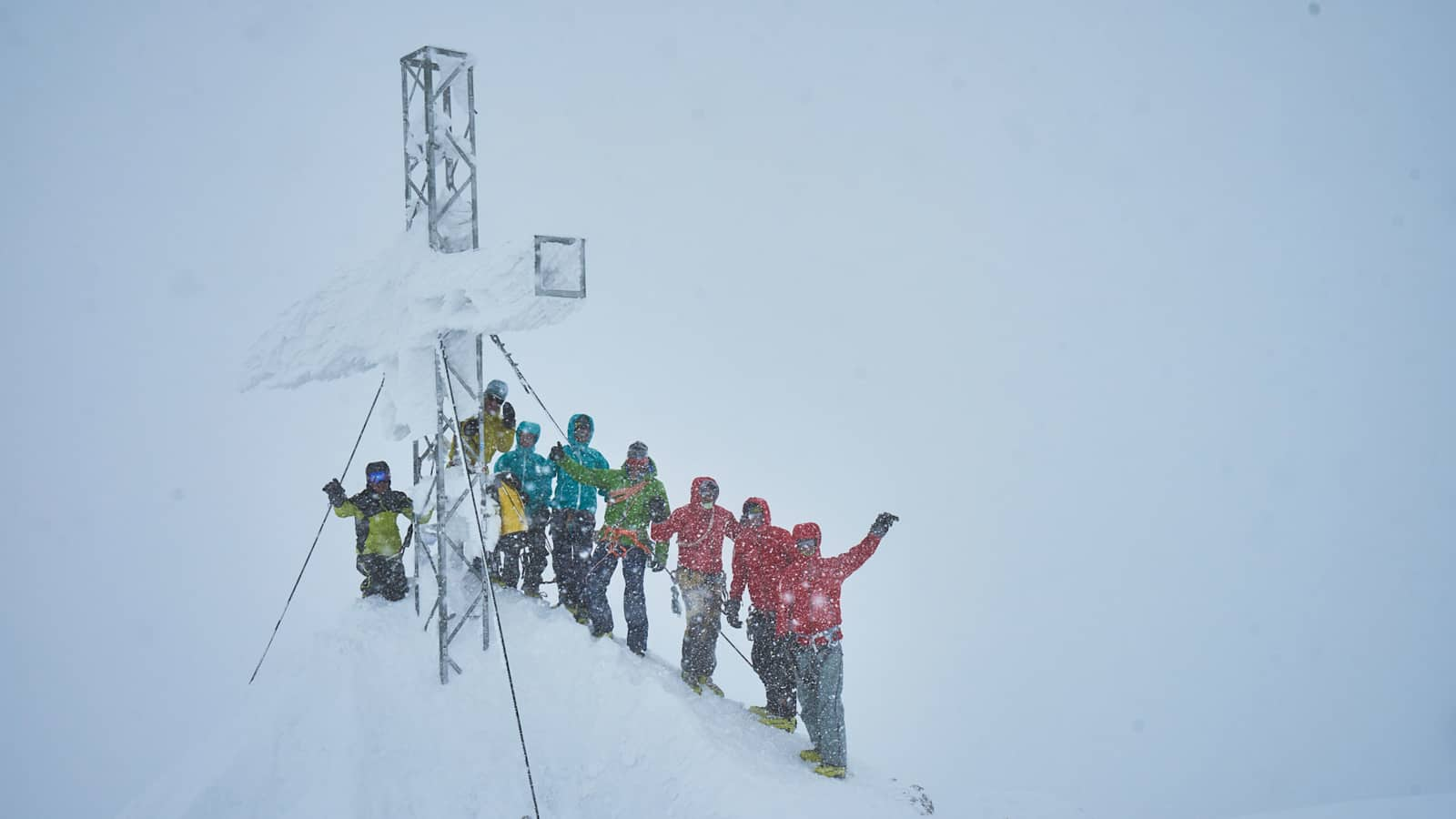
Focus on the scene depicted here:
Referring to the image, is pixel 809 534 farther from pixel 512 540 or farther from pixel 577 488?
pixel 512 540

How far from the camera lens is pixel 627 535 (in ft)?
29.7

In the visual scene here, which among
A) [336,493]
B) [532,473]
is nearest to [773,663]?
[532,473]

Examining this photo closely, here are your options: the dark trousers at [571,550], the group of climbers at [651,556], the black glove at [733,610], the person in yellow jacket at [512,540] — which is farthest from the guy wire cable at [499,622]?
the black glove at [733,610]

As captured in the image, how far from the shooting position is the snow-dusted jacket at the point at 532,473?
31.7 ft

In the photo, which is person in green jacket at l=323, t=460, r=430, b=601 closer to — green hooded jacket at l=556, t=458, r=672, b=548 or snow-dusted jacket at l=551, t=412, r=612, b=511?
snow-dusted jacket at l=551, t=412, r=612, b=511

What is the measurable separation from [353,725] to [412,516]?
2.43m

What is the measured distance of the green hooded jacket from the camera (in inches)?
358

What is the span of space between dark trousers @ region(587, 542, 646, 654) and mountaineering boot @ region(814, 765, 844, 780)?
2306 mm

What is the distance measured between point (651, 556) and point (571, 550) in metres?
0.98

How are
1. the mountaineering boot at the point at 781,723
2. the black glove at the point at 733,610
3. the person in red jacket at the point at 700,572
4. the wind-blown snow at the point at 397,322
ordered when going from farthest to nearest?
the black glove at the point at 733,610 < the person in red jacket at the point at 700,572 < the mountaineering boot at the point at 781,723 < the wind-blown snow at the point at 397,322

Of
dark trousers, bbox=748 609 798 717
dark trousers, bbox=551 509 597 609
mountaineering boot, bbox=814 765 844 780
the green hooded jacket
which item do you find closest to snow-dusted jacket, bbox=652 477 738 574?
the green hooded jacket

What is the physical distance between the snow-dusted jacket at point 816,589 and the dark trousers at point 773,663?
0.61 meters

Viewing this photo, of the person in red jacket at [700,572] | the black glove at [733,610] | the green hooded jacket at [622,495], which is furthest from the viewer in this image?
the green hooded jacket at [622,495]

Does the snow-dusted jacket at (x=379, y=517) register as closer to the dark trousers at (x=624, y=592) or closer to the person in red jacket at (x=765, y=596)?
the dark trousers at (x=624, y=592)
